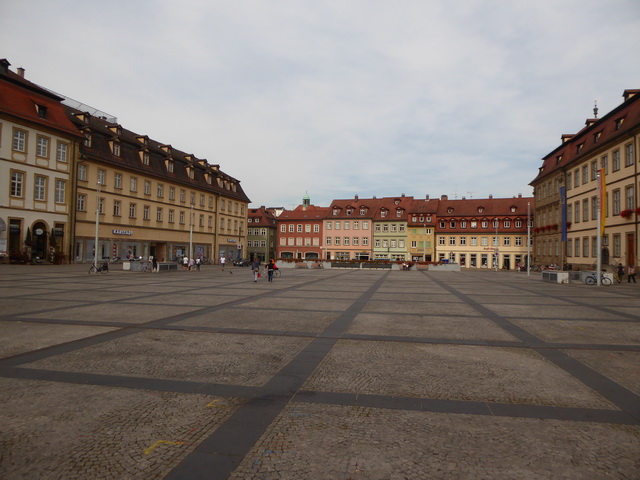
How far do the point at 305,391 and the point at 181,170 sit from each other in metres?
56.8

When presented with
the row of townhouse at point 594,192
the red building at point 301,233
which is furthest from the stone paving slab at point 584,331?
the red building at point 301,233

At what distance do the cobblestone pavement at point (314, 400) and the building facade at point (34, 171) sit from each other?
30328 mm

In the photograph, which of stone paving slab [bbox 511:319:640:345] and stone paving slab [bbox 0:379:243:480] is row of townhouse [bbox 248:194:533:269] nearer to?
stone paving slab [bbox 511:319:640:345]

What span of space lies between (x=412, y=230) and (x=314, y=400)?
76.3 m

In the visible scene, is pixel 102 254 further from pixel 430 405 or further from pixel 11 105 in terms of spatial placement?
pixel 430 405

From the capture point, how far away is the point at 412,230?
79250 millimetres

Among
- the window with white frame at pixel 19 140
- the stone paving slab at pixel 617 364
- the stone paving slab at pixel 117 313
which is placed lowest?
the stone paving slab at pixel 117 313

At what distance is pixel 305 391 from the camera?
546 cm

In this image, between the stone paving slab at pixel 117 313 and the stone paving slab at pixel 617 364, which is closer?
the stone paving slab at pixel 617 364

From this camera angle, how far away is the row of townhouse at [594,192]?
33219 mm

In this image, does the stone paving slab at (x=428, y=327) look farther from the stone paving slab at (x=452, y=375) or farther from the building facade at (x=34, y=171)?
the building facade at (x=34, y=171)

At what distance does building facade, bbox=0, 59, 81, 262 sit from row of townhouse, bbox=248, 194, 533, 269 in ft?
158

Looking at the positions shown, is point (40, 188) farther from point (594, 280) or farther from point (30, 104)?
point (594, 280)

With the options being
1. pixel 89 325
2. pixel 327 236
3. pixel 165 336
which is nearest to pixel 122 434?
pixel 165 336
